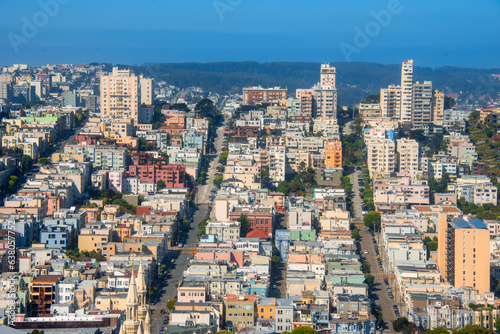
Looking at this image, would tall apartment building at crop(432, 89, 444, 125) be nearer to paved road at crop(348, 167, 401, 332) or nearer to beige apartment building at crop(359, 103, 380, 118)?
beige apartment building at crop(359, 103, 380, 118)

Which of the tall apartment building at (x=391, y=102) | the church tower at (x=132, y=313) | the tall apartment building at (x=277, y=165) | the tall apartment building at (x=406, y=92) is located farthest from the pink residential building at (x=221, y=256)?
the tall apartment building at (x=391, y=102)

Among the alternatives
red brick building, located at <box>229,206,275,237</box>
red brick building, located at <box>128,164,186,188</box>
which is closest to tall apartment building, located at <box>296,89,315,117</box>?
red brick building, located at <box>128,164,186,188</box>

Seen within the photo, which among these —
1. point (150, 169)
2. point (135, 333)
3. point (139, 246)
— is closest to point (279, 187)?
point (150, 169)

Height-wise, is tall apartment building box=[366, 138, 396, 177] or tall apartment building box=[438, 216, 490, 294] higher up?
tall apartment building box=[366, 138, 396, 177]

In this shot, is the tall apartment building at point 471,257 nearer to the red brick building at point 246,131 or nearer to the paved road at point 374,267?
the paved road at point 374,267

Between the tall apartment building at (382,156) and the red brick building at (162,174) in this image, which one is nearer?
the red brick building at (162,174)
